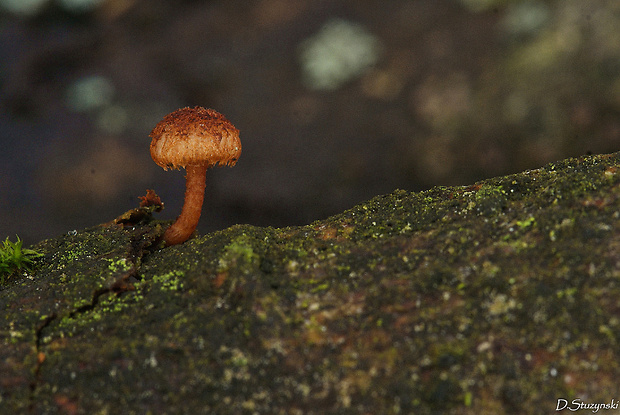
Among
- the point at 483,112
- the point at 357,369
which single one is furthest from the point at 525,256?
the point at 483,112

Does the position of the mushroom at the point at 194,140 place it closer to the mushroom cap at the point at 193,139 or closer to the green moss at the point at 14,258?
the mushroom cap at the point at 193,139

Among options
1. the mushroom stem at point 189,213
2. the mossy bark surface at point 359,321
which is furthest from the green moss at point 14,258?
the mushroom stem at point 189,213

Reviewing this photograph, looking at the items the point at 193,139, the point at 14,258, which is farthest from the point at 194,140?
the point at 14,258

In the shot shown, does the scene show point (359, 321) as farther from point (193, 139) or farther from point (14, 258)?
point (14, 258)

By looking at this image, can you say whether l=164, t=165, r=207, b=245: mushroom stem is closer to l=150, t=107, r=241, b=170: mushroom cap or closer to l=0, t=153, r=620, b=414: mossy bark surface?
l=150, t=107, r=241, b=170: mushroom cap

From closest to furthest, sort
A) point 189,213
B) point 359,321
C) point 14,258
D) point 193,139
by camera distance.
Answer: point 359,321 → point 193,139 → point 14,258 → point 189,213

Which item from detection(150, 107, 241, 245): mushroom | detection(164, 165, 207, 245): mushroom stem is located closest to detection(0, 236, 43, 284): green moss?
detection(164, 165, 207, 245): mushroom stem

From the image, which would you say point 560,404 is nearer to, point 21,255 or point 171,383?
point 171,383
